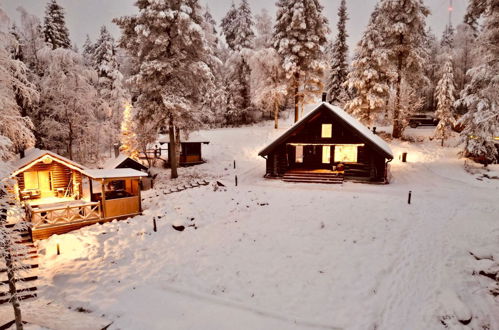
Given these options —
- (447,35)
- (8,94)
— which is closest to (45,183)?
(8,94)

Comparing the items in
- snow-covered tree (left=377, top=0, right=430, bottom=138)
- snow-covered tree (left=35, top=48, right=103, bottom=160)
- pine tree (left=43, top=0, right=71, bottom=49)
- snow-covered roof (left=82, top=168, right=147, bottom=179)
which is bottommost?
snow-covered roof (left=82, top=168, right=147, bottom=179)

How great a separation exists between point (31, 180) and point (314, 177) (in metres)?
20.2

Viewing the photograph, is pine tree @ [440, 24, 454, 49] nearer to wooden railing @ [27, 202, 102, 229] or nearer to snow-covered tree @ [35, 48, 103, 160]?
snow-covered tree @ [35, 48, 103, 160]

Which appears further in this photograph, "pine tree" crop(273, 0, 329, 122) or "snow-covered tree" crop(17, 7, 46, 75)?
"pine tree" crop(273, 0, 329, 122)

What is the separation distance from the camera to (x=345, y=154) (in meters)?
23.4

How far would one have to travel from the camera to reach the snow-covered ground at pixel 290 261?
32.1ft

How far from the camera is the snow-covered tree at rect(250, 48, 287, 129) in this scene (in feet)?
107

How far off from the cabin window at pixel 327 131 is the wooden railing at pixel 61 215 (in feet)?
53.3

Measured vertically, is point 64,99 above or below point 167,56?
below

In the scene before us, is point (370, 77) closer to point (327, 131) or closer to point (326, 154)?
point (326, 154)

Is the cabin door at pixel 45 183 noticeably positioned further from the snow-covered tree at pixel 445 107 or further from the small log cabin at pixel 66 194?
the snow-covered tree at pixel 445 107

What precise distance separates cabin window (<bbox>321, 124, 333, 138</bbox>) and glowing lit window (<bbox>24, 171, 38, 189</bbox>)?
20903mm

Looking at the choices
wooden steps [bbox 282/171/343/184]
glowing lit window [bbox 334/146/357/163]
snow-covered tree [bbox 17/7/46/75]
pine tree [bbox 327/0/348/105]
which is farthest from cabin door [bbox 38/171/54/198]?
pine tree [bbox 327/0/348/105]

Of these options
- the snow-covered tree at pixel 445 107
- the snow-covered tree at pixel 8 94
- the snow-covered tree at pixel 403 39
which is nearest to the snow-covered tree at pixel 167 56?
the snow-covered tree at pixel 8 94
